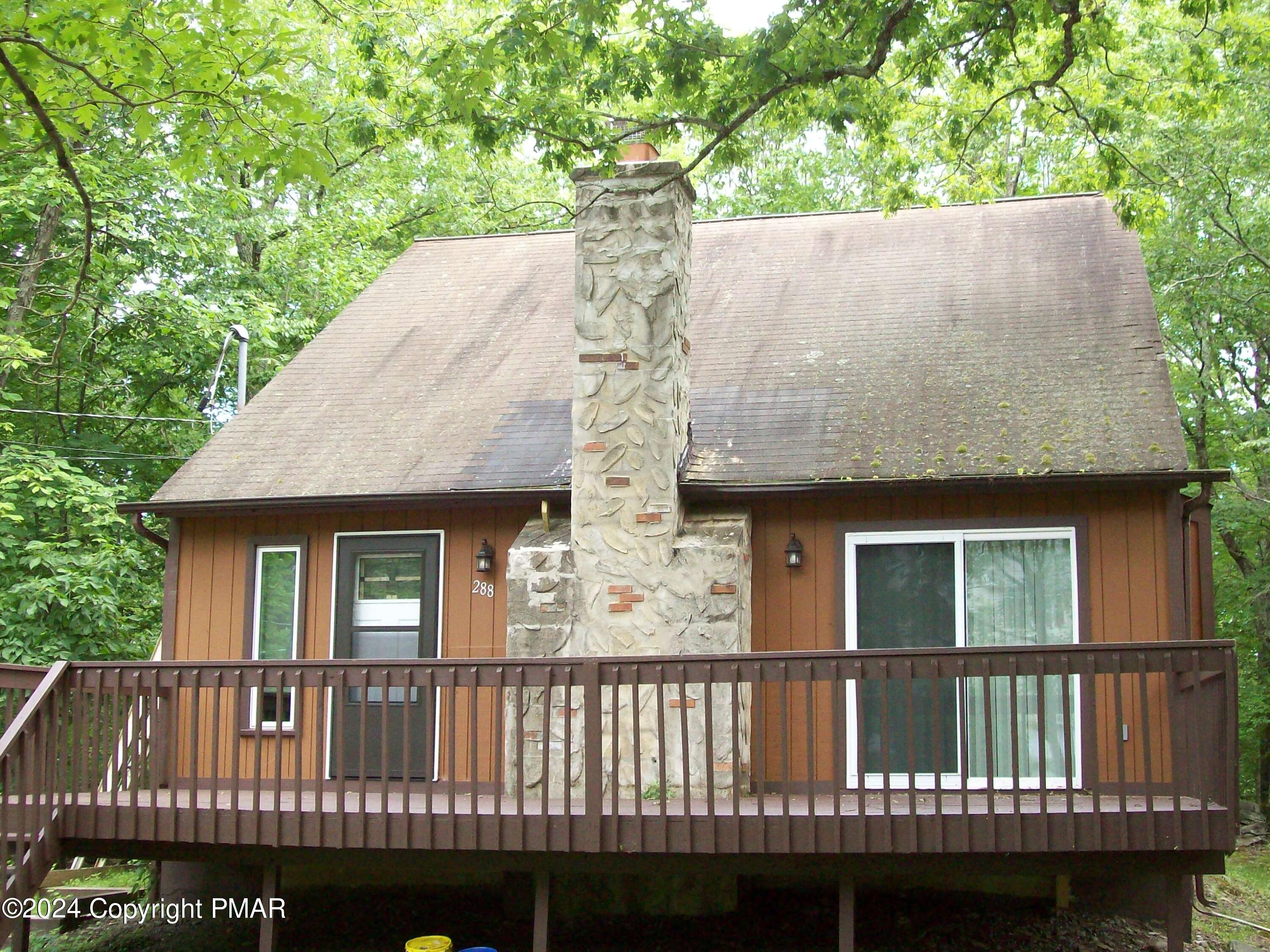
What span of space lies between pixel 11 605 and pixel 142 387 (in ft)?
14.8

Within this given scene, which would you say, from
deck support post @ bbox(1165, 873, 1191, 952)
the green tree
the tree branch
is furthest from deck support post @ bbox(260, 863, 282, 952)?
the green tree

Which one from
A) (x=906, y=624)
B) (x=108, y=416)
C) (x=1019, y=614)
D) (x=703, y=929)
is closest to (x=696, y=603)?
(x=906, y=624)

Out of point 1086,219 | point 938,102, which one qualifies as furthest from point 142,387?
point 1086,219

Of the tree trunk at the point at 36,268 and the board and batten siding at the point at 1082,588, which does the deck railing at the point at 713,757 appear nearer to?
the board and batten siding at the point at 1082,588

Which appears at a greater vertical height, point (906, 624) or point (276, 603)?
point (276, 603)

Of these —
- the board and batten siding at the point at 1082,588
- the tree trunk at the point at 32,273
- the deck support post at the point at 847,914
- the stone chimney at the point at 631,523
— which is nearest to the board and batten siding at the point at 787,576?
the board and batten siding at the point at 1082,588

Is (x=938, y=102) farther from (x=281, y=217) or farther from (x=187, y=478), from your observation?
(x=281, y=217)

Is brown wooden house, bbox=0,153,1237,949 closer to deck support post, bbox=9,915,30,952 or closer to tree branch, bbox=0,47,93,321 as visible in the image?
deck support post, bbox=9,915,30,952

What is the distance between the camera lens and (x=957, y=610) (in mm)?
8664

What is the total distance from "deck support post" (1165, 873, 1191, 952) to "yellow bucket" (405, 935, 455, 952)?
4.07 m

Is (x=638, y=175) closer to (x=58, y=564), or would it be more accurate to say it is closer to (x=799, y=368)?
(x=799, y=368)

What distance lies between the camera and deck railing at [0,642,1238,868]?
21.7ft

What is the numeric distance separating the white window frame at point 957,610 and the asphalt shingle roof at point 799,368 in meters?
0.51

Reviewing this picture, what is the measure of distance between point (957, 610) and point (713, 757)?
2450 mm
